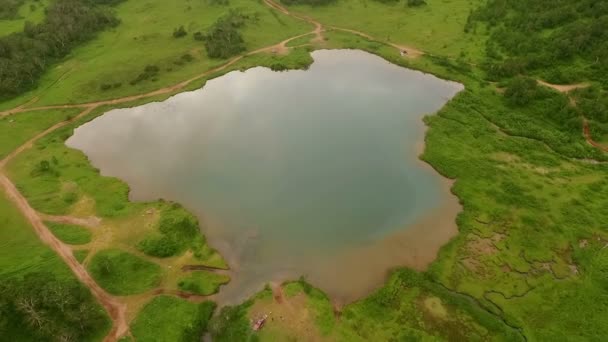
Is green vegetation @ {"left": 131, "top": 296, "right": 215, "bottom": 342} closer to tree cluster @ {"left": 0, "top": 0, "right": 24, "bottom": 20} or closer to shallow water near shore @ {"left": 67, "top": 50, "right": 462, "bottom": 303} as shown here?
shallow water near shore @ {"left": 67, "top": 50, "right": 462, "bottom": 303}

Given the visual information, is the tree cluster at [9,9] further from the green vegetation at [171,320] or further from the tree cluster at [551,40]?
the tree cluster at [551,40]

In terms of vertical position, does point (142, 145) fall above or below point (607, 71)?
below

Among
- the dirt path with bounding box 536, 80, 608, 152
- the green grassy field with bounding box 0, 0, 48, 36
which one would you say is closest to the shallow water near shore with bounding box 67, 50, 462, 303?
the dirt path with bounding box 536, 80, 608, 152

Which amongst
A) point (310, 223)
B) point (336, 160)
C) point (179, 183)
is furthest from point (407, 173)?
point (179, 183)

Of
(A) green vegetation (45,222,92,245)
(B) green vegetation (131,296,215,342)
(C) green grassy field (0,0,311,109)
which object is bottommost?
(B) green vegetation (131,296,215,342)

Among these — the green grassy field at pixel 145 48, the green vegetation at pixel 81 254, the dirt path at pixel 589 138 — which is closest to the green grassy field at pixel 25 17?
the green grassy field at pixel 145 48

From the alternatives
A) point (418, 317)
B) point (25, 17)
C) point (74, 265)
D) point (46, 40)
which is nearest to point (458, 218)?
point (418, 317)

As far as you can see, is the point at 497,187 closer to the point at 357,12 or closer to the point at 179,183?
the point at 179,183
